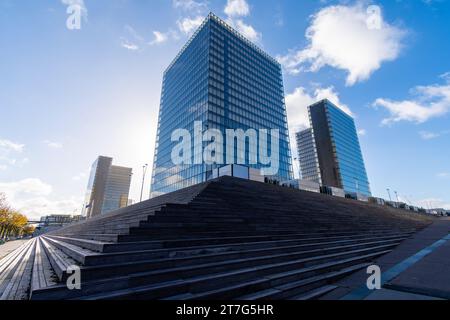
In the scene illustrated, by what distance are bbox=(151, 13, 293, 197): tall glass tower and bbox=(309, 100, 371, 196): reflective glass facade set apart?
119 feet

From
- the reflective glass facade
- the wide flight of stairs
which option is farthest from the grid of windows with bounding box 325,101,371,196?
the wide flight of stairs

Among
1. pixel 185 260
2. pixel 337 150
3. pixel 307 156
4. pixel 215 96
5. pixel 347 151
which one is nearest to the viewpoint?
pixel 185 260

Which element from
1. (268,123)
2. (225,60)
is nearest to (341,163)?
(268,123)

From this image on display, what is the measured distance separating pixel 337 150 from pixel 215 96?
6354cm

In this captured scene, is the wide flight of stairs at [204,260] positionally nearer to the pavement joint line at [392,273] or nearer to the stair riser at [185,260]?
the stair riser at [185,260]

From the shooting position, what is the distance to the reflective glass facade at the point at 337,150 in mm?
84375

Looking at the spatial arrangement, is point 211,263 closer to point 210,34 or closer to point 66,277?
point 66,277

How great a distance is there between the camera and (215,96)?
4753 centimetres

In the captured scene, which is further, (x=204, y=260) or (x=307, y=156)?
(x=307, y=156)

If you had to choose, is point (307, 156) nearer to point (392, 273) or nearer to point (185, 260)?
point (392, 273)

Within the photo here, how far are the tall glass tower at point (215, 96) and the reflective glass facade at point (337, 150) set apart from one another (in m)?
36.2

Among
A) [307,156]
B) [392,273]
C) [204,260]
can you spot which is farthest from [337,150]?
[204,260]

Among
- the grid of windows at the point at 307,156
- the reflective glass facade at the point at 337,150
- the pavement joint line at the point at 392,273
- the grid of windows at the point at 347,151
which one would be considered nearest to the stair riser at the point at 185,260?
the pavement joint line at the point at 392,273

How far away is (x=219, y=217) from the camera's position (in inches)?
308
